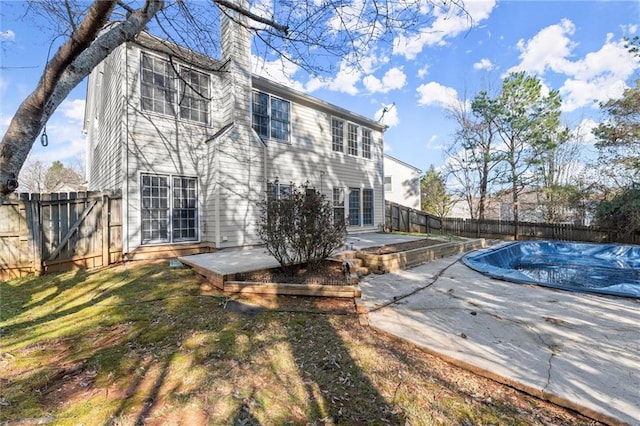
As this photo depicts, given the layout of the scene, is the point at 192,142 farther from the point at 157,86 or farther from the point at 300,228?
the point at 300,228

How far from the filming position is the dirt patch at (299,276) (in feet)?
16.5

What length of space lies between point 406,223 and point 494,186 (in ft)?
21.6

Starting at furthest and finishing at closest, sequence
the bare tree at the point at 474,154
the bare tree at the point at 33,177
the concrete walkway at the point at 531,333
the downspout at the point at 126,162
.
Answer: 1. the bare tree at the point at 33,177
2. the bare tree at the point at 474,154
3. the downspout at the point at 126,162
4. the concrete walkway at the point at 531,333

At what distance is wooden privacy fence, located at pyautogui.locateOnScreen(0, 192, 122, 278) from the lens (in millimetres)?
5629

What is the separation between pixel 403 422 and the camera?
6.39 ft

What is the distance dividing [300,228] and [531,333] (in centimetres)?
365

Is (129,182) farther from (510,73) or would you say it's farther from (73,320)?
(510,73)

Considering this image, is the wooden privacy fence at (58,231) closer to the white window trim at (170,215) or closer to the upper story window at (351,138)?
the white window trim at (170,215)

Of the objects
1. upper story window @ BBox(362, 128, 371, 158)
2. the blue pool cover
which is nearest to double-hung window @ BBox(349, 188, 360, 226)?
upper story window @ BBox(362, 128, 371, 158)

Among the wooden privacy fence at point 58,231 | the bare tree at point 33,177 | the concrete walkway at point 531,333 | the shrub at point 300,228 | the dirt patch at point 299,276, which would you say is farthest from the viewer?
the bare tree at point 33,177

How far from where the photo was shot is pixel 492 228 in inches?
613

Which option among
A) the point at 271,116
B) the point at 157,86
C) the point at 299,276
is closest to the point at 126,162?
the point at 157,86

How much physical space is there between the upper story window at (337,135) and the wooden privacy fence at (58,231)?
27.2 feet

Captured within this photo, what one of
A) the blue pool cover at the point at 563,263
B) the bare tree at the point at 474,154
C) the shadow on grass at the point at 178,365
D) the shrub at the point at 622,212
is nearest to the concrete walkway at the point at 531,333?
the shadow on grass at the point at 178,365
